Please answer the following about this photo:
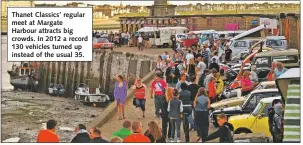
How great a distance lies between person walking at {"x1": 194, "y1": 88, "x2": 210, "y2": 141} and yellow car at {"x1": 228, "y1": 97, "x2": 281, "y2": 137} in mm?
609

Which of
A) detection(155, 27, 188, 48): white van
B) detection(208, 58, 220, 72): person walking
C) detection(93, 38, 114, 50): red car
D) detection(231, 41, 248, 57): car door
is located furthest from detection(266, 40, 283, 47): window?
detection(93, 38, 114, 50): red car

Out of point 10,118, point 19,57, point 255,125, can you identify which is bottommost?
point 10,118

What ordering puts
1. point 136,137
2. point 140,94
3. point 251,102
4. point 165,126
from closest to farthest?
1. point 136,137
2. point 165,126
3. point 251,102
4. point 140,94

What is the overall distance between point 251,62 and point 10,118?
57.9 ft

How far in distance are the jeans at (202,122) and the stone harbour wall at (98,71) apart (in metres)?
23.8

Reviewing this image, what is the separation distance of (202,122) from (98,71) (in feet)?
118

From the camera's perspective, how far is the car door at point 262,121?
45.8 ft

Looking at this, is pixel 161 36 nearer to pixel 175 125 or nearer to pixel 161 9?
pixel 161 9

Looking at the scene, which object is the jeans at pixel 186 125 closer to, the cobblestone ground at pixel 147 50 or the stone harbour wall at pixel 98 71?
the stone harbour wall at pixel 98 71

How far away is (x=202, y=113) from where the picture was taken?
13977 millimetres

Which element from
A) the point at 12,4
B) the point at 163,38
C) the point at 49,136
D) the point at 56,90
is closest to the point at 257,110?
the point at 49,136

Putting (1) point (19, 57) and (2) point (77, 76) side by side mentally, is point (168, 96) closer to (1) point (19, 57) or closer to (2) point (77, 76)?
(1) point (19, 57)

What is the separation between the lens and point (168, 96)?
48.3 ft

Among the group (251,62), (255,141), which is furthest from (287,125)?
(251,62)
